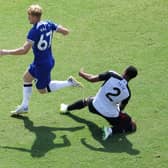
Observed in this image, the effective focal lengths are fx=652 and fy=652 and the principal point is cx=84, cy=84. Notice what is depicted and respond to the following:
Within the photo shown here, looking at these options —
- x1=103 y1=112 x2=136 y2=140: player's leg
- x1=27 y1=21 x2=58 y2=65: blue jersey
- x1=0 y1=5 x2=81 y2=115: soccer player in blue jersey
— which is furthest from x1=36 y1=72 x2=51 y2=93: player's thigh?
x1=103 y1=112 x2=136 y2=140: player's leg

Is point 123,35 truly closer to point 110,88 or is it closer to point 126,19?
point 126,19

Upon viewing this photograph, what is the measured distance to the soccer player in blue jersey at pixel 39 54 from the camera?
30.7ft

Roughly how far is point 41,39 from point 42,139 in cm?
145

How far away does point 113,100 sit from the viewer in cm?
945

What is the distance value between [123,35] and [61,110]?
2.96 meters

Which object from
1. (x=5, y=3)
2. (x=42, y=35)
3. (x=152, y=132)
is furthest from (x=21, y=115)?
(x=5, y=3)

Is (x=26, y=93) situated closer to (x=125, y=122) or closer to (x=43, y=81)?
(x=43, y=81)

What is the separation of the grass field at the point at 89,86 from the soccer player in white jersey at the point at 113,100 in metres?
0.17

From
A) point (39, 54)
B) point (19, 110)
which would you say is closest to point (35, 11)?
point (39, 54)

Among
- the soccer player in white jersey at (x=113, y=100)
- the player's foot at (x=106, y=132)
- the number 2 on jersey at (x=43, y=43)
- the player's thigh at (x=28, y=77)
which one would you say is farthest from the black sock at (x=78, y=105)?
the number 2 on jersey at (x=43, y=43)

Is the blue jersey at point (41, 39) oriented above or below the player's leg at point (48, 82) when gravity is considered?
above

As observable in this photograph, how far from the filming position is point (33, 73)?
9.82 m

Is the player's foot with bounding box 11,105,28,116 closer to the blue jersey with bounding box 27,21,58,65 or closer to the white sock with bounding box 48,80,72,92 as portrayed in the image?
the white sock with bounding box 48,80,72,92

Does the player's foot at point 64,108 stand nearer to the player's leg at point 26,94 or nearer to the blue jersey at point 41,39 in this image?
the player's leg at point 26,94
